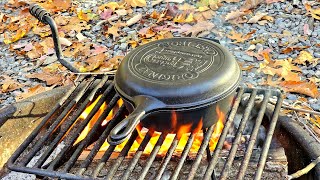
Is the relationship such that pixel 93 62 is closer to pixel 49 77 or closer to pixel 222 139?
pixel 49 77

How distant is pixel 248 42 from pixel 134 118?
6.01 feet

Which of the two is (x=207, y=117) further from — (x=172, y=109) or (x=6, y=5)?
(x=6, y=5)

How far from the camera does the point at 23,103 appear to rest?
81.1 inches

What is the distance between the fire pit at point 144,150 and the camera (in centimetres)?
155

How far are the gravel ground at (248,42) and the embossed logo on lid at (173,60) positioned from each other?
0.95 meters

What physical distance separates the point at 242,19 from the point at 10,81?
1.70 m

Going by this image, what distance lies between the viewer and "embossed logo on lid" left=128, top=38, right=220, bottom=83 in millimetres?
1589

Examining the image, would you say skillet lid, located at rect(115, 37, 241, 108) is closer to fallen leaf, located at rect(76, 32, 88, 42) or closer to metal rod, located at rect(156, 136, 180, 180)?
metal rod, located at rect(156, 136, 180, 180)

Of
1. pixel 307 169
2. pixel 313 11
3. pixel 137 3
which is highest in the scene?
pixel 307 169

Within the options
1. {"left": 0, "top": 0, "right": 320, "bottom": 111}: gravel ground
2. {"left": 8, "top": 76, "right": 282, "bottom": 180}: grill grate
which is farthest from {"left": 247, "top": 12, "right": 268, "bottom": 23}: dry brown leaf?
{"left": 8, "top": 76, "right": 282, "bottom": 180}: grill grate

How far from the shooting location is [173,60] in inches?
66.2

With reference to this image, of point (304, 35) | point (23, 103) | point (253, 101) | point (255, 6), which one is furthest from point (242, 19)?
point (23, 103)

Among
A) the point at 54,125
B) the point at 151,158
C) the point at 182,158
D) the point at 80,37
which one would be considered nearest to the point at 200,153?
the point at 182,158

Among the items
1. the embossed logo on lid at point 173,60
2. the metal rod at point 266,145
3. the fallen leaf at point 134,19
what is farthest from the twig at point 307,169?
the fallen leaf at point 134,19
